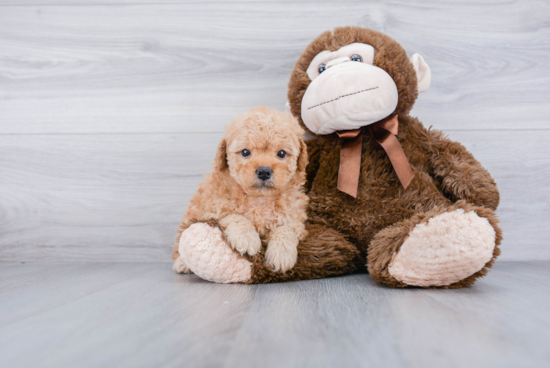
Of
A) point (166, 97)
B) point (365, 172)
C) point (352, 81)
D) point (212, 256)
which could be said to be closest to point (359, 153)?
point (365, 172)

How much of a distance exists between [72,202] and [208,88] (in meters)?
0.53

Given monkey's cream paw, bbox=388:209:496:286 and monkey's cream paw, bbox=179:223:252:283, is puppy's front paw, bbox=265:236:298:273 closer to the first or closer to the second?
monkey's cream paw, bbox=179:223:252:283

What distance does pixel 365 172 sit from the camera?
0.86m

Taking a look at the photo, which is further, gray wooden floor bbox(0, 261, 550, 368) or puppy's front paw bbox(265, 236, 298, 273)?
puppy's front paw bbox(265, 236, 298, 273)

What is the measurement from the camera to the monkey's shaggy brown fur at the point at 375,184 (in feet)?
2.61

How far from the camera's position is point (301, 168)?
818mm

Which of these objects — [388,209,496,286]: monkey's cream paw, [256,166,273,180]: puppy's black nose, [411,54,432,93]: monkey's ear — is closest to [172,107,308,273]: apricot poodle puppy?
[256,166,273,180]: puppy's black nose

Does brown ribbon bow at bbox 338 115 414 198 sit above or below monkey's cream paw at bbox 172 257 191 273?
above

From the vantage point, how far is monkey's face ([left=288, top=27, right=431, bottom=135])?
2.66ft

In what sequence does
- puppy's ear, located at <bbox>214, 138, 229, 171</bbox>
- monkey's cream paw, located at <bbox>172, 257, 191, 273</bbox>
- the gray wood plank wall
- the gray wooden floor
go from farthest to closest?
the gray wood plank wall → monkey's cream paw, located at <bbox>172, 257, 191, 273</bbox> → puppy's ear, located at <bbox>214, 138, 229, 171</bbox> → the gray wooden floor

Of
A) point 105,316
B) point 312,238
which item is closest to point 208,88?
point 312,238

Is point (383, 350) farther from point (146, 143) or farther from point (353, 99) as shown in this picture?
point (146, 143)

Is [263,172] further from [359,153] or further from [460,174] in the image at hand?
[460,174]

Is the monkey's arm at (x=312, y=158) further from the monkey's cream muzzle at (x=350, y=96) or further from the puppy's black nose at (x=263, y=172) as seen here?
the puppy's black nose at (x=263, y=172)
